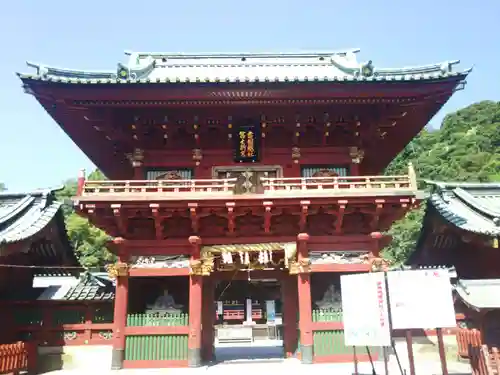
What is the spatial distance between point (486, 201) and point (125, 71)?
15750 mm

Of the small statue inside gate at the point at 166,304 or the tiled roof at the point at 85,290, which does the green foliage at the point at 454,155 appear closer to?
the small statue inside gate at the point at 166,304

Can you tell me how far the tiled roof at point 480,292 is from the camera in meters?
12.6

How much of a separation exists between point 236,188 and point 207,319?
5.61m

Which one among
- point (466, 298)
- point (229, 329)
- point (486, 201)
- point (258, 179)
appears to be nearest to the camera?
point (466, 298)

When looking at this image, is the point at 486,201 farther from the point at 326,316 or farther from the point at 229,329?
the point at 229,329

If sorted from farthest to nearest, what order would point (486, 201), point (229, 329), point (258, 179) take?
1. point (229, 329)
2. point (486, 201)
3. point (258, 179)

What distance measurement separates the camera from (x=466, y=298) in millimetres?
13023

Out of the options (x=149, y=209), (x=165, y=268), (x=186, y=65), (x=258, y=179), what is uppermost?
(x=186, y=65)

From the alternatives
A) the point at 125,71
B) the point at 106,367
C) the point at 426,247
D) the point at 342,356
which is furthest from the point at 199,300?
the point at 426,247

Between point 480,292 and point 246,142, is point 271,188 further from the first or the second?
point 480,292

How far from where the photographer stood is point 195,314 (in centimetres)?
1362

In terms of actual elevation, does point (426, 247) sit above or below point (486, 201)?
below

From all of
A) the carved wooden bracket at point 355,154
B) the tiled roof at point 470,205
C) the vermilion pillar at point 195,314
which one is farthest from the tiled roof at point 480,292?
the vermilion pillar at point 195,314

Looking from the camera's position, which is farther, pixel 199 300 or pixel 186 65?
pixel 186 65
